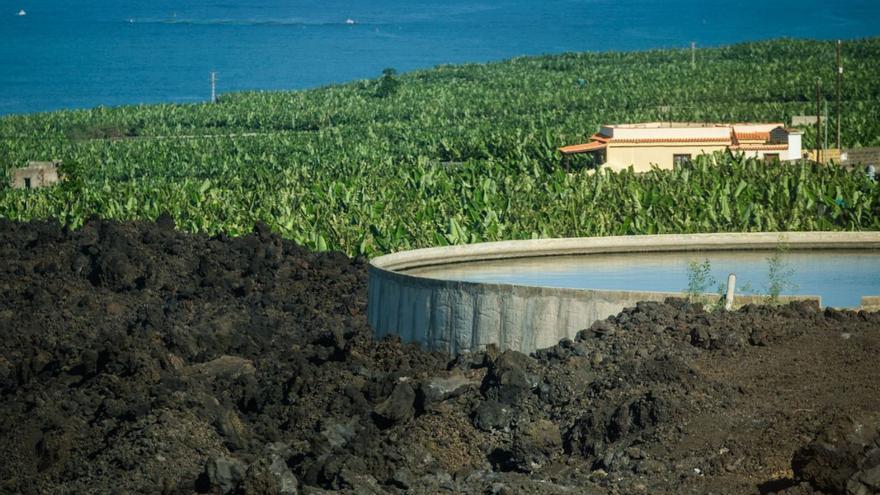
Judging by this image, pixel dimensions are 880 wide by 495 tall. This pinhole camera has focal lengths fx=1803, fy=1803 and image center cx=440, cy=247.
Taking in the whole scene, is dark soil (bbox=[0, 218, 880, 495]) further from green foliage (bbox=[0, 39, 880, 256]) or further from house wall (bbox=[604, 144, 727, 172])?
house wall (bbox=[604, 144, 727, 172])

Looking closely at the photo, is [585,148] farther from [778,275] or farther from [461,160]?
[778,275]

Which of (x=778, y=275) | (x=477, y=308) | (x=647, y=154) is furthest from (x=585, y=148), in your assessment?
(x=477, y=308)

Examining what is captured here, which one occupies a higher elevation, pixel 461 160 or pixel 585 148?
pixel 585 148

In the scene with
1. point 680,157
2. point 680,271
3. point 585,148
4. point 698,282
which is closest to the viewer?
point 698,282

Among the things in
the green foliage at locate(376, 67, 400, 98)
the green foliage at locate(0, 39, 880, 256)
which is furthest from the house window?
the green foliage at locate(376, 67, 400, 98)

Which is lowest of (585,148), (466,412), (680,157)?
(466,412)

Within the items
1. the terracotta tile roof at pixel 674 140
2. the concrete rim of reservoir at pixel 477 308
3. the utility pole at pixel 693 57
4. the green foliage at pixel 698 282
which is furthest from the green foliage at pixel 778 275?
the utility pole at pixel 693 57

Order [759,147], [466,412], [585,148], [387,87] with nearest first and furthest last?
[466,412] → [759,147] → [585,148] → [387,87]
